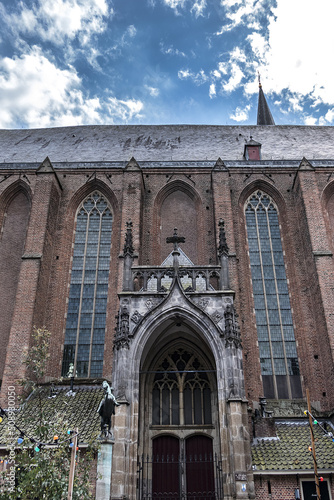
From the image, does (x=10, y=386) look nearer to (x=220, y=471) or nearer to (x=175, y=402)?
(x=175, y=402)

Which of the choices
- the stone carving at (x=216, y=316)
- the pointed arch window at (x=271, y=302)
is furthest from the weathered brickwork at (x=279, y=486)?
the stone carving at (x=216, y=316)

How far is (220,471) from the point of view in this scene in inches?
493

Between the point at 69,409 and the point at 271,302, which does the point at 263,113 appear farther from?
the point at 69,409

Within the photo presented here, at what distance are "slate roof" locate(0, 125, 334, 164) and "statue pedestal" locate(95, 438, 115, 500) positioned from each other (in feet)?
51.2

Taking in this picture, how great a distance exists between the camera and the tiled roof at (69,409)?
1351 cm

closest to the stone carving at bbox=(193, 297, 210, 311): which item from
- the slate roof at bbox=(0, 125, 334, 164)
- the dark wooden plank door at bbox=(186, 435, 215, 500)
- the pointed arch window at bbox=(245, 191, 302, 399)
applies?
the dark wooden plank door at bbox=(186, 435, 215, 500)

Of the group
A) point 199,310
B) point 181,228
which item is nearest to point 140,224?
point 181,228

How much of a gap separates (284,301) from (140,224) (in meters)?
6.98

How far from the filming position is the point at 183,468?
14.7 metres

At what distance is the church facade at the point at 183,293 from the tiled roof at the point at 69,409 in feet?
2.15

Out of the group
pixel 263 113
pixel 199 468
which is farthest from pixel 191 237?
pixel 263 113

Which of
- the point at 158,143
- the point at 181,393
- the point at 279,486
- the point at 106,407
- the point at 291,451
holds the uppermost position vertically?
the point at 158,143

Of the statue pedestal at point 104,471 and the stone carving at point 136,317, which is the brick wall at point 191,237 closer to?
the stone carving at point 136,317

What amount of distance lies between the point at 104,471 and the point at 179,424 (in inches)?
213
